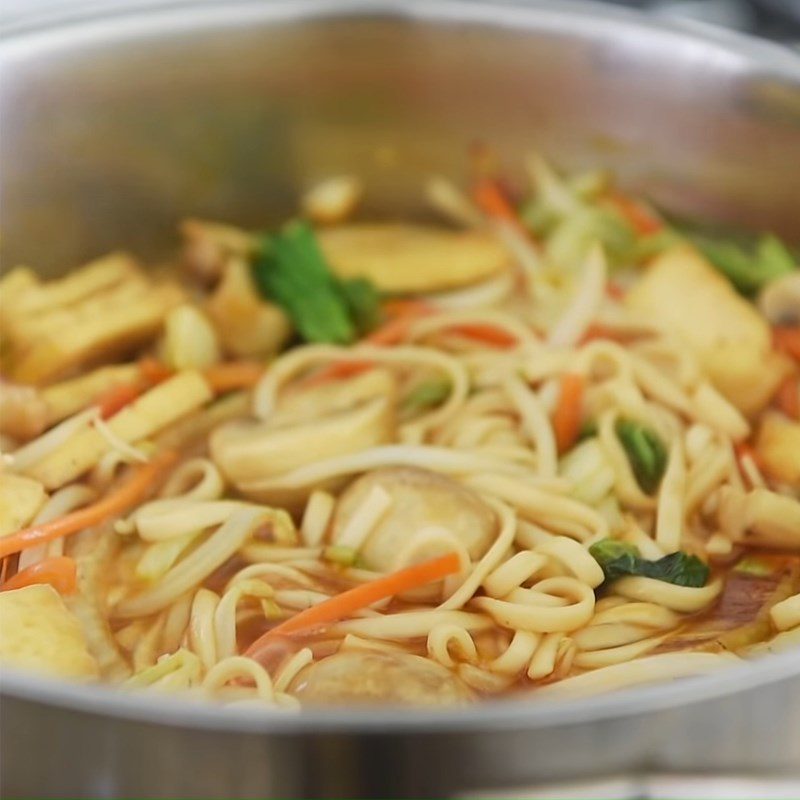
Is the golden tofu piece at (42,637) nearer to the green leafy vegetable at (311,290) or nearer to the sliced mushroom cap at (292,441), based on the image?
the sliced mushroom cap at (292,441)

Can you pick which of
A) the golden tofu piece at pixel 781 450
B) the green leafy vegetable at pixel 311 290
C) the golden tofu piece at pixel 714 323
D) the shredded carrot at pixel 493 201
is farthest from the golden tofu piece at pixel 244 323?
the golden tofu piece at pixel 781 450

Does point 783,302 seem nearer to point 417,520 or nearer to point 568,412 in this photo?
point 568,412

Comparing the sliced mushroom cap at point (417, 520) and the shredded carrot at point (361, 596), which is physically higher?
the sliced mushroom cap at point (417, 520)

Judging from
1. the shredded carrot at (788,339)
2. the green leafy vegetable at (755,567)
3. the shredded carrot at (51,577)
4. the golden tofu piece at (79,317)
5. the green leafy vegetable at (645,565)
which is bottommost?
the green leafy vegetable at (755,567)

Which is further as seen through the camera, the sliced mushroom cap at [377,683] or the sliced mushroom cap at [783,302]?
the sliced mushroom cap at [783,302]

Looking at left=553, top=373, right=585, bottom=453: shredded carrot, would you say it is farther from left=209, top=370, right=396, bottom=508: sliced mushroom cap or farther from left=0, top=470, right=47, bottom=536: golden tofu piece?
left=0, top=470, right=47, bottom=536: golden tofu piece

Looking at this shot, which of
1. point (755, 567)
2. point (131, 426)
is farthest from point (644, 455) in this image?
point (131, 426)
